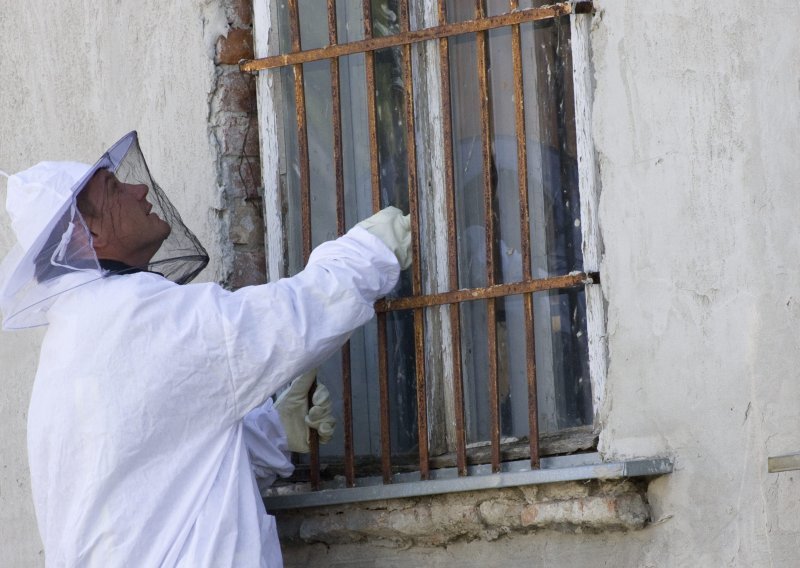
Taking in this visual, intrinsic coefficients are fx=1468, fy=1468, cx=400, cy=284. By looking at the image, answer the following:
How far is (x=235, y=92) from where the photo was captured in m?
4.22

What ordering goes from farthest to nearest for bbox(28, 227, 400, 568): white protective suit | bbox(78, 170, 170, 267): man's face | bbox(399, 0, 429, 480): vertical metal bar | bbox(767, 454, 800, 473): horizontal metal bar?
bbox(399, 0, 429, 480): vertical metal bar, bbox(78, 170, 170, 267): man's face, bbox(28, 227, 400, 568): white protective suit, bbox(767, 454, 800, 473): horizontal metal bar

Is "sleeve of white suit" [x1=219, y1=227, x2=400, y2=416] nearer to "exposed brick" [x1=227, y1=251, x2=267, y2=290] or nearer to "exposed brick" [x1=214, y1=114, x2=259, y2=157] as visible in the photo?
"exposed brick" [x1=227, y1=251, x2=267, y2=290]

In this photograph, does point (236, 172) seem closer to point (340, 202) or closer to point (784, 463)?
point (340, 202)

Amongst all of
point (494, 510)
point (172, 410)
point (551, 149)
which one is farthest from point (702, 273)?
point (172, 410)

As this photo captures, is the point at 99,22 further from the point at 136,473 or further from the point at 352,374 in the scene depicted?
the point at 136,473

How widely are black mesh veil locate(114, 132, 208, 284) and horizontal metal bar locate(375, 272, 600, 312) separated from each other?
525 millimetres

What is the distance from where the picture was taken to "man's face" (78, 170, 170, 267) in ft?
11.8

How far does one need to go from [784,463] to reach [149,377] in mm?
1425

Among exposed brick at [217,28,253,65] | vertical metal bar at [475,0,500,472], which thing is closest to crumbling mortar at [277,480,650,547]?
vertical metal bar at [475,0,500,472]

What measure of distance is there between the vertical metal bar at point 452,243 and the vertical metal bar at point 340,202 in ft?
0.99

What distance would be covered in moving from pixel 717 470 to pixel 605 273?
1.80ft

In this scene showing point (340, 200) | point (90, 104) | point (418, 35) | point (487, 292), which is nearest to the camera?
point (487, 292)

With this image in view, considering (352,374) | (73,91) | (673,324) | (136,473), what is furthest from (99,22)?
(673,324)

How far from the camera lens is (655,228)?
11.6ft
